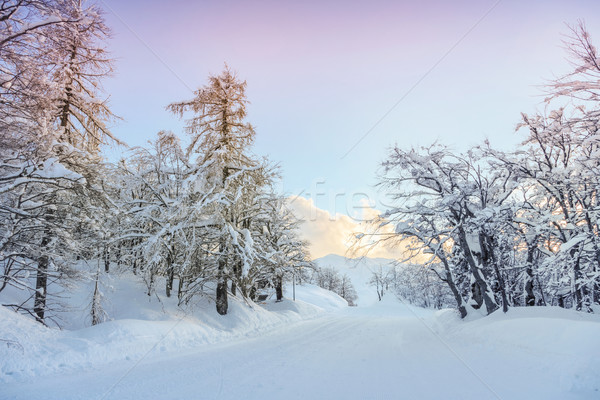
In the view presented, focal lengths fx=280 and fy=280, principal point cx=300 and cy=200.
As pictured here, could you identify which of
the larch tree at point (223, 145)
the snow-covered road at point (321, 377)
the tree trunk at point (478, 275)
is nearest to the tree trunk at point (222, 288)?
the larch tree at point (223, 145)

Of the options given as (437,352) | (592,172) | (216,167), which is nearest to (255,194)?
(216,167)

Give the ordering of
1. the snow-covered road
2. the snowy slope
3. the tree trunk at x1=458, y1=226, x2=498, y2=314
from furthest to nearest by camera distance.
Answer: the tree trunk at x1=458, y1=226, x2=498, y2=314, the snowy slope, the snow-covered road

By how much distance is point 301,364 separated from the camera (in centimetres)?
651

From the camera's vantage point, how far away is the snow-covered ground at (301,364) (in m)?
4.68

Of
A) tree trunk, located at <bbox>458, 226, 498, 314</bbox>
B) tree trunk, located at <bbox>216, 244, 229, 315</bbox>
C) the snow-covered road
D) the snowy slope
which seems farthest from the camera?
tree trunk, located at <bbox>216, 244, 229, 315</bbox>

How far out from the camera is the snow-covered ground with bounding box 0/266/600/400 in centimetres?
468

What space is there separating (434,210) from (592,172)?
15.6ft

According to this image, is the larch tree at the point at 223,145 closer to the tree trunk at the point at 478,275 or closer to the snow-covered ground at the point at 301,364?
the snow-covered ground at the point at 301,364

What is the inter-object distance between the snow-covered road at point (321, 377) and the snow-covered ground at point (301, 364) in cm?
2

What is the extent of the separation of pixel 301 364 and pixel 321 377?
118 centimetres

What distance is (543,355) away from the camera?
5941 millimetres

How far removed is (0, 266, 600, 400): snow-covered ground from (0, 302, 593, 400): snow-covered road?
2cm

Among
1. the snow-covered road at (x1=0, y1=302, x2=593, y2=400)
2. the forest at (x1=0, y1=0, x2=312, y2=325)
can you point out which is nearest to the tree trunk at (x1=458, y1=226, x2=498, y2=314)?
→ the snow-covered road at (x1=0, y1=302, x2=593, y2=400)

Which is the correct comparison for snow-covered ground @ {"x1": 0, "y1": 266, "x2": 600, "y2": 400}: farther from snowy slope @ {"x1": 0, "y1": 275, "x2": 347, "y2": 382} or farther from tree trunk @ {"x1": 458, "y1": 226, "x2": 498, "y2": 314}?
tree trunk @ {"x1": 458, "y1": 226, "x2": 498, "y2": 314}
